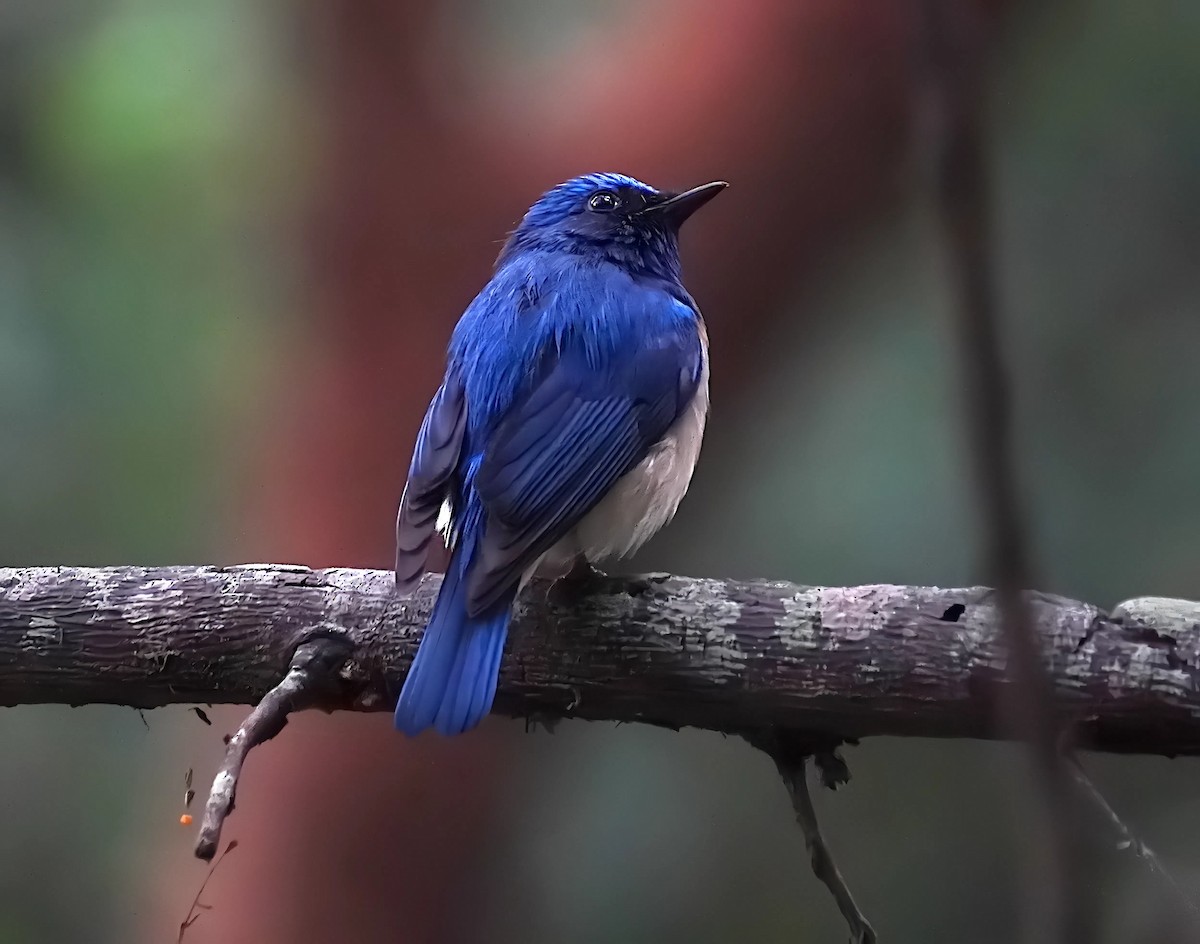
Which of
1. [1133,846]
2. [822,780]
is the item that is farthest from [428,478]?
[1133,846]

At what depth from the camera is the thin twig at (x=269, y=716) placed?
1.48 meters

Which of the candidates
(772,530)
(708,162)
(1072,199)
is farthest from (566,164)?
(1072,199)

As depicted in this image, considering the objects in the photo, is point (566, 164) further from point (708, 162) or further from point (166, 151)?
point (166, 151)

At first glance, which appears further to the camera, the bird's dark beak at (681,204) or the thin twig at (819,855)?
the bird's dark beak at (681,204)

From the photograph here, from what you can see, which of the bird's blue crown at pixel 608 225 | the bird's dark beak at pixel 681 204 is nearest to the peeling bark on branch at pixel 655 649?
the bird's blue crown at pixel 608 225

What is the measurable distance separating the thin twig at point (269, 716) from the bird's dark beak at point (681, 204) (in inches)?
53.1

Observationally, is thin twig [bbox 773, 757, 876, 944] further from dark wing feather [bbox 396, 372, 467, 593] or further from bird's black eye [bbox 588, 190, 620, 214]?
bird's black eye [bbox 588, 190, 620, 214]

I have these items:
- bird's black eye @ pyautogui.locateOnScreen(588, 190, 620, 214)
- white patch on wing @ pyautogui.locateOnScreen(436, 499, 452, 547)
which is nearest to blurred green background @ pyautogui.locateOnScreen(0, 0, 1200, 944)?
bird's black eye @ pyautogui.locateOnScreen(588, 190, 620, 214)

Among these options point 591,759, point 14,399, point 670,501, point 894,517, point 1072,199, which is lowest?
point 591,759

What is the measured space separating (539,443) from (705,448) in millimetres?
1392

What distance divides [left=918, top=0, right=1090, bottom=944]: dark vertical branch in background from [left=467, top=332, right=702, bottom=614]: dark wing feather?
1.46 meters

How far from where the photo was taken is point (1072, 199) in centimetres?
340

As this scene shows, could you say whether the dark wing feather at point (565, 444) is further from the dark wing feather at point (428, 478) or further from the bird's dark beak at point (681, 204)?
the bird's dark beak at point (681, 204)

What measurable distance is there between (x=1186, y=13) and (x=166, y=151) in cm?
302
